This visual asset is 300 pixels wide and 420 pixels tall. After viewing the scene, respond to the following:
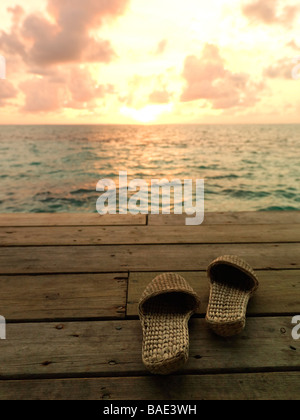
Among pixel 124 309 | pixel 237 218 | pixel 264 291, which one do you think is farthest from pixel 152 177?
pixel 124 309

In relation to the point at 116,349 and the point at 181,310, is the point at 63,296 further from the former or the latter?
the point at 181,310

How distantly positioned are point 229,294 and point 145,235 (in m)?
0.93

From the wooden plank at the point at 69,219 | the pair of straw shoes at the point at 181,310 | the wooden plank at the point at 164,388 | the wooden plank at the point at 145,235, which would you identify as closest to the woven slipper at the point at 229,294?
the pair of straw shoes at the point at 181,310

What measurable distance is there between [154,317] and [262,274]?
2.47 ft

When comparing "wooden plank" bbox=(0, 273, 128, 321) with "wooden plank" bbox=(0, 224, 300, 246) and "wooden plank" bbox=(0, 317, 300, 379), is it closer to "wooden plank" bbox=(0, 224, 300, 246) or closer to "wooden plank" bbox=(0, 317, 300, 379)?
"wooden plank" bbox=(0, 317, 300, 379)

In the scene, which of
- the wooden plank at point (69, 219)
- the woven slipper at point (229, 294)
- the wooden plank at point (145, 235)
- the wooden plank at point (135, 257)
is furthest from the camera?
the wooden plank at point (69, 219)

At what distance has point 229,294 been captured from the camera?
1.39 m

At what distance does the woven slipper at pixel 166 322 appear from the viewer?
103 cm

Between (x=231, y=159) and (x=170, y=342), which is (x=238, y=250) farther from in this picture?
(x=231, y=159)

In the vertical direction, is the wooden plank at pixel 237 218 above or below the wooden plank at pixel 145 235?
above

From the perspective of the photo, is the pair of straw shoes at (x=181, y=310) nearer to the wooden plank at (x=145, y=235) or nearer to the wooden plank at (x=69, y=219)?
the wooden plank at (x=145, y=235)

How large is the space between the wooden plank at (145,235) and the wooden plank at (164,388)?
1104mm

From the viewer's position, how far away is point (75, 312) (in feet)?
4.54
